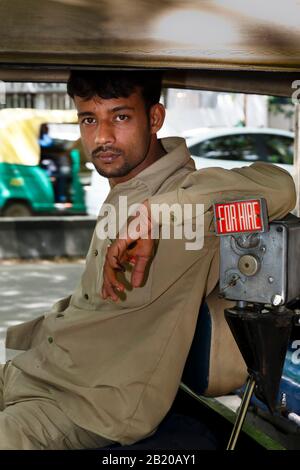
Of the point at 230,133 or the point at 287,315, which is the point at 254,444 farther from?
the point at 230,133

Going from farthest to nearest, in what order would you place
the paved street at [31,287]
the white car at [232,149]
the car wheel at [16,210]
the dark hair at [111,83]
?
the car wheel at [16,210], the white car at [232,149], the paved street at [31,287], the dark hair at [111,83]

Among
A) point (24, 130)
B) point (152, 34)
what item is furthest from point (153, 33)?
point (24, 130)

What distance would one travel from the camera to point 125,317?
2.05 meters

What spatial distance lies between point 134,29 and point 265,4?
0.27 metres

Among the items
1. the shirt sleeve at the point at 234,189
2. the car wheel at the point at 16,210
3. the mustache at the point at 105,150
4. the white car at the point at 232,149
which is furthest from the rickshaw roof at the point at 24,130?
the shirt sleeve at the point at 234,189

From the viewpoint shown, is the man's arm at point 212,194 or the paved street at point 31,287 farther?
the paved street at point 31,287

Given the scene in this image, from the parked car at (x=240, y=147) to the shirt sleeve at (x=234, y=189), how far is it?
342 inches

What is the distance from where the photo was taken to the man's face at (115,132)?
2.08 meters

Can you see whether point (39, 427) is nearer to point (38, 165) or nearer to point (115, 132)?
point (115, 132)

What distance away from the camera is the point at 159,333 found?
203 cm

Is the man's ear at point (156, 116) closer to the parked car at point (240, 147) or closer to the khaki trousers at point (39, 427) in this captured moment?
the khaki trousers at point (39, 427)

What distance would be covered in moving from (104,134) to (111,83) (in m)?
0.13

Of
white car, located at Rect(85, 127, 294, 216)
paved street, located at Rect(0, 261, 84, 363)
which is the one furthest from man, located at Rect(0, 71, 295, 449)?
white car, located at Rect(85, 127, 294, 216)

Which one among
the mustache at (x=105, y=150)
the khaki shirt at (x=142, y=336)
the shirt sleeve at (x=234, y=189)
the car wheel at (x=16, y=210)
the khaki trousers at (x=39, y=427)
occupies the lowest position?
the khaki trousers at (x=39, y=427)
